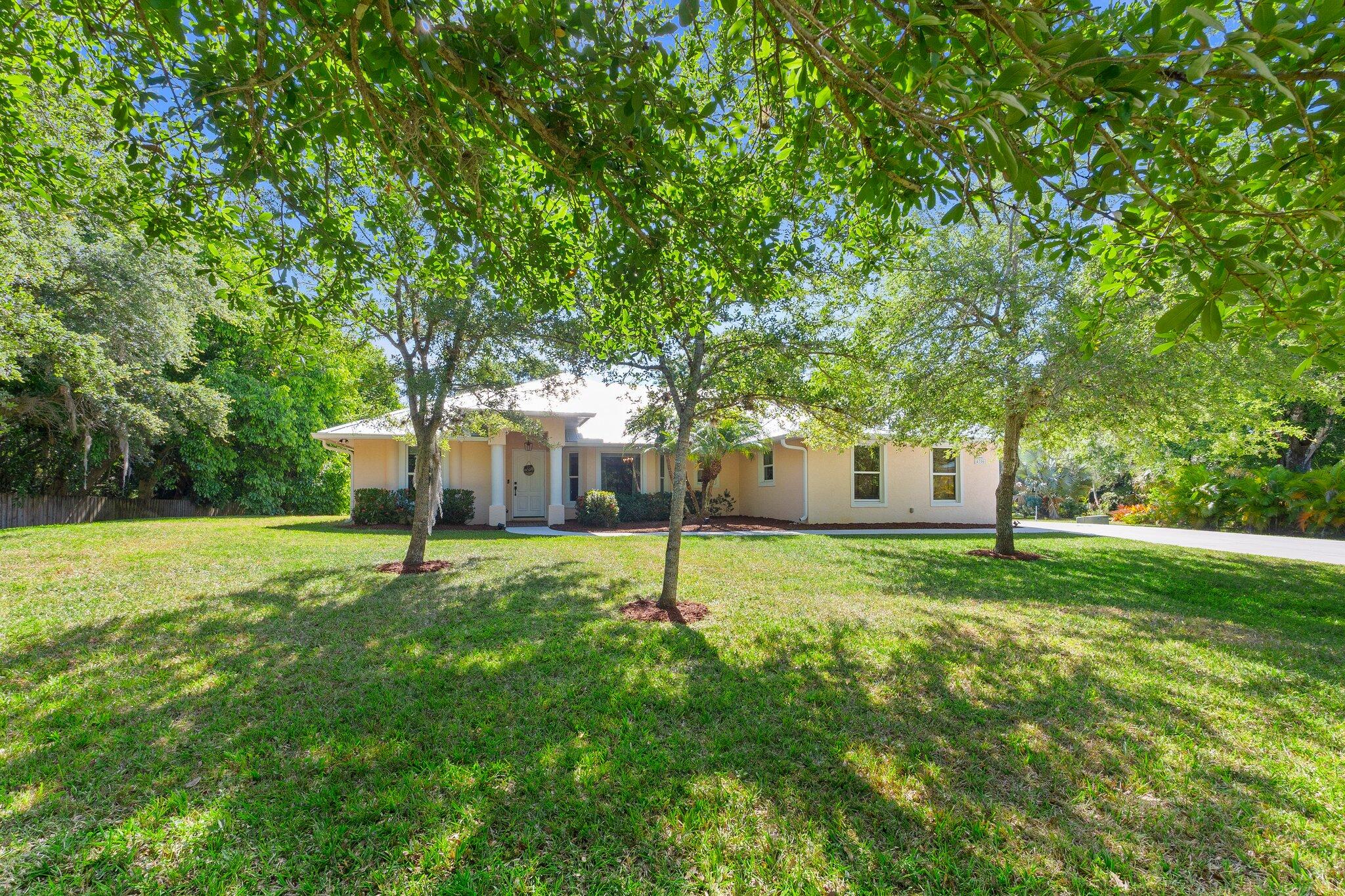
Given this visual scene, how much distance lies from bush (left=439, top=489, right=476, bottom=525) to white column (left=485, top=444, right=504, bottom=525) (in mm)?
620

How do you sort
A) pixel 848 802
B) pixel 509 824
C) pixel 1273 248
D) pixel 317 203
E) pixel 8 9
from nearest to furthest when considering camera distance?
pixel 1273 248, pixel 509 824, pixel 848 802, pixel 8 9, pixel 317 203

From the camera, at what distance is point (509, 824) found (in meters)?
2.41

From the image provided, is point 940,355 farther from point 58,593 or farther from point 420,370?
point 58,593

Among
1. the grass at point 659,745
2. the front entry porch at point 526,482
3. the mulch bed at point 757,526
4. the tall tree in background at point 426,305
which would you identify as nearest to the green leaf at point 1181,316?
the grass at point 659,745

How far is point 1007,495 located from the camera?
33.7 ft

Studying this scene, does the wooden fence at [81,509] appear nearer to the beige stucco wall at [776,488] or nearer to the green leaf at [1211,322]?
the beige stucco wall at [776,488]

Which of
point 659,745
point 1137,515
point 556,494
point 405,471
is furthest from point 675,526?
point 1137,515

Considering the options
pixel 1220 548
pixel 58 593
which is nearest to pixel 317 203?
pixel 58 593

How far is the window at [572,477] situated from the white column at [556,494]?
1.71m

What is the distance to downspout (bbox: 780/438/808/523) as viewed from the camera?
16.0 metres

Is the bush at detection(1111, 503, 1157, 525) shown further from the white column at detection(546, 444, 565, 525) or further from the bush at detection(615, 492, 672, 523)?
the white column at detection(546, 444, 565, 525)

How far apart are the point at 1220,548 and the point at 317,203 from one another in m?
15.7

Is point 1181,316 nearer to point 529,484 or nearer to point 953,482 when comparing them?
point 529,484

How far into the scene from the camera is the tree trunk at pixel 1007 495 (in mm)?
9836
